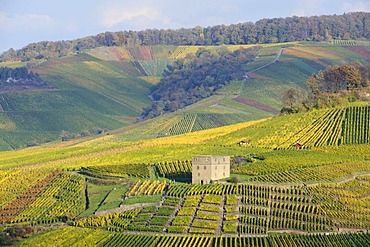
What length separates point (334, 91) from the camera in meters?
127

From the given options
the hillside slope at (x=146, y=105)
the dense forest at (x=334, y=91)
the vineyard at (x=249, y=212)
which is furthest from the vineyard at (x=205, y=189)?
the hillside slope at (x=146, y=105)

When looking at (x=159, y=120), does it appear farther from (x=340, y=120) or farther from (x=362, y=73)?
(x=340, y=120)

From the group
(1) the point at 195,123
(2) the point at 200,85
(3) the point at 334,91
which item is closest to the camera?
(3) the point at 334,91

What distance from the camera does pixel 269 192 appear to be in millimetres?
75000

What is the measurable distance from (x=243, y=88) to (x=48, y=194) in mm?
88822

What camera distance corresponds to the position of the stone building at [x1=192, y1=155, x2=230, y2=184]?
265 ft

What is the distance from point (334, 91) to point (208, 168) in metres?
51.2

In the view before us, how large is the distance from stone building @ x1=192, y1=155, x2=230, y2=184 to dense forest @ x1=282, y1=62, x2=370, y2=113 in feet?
124

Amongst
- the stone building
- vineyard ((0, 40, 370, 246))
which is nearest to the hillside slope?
vineyard ((0, 40, 370, 246))

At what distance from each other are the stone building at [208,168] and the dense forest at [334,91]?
37693 millimetres

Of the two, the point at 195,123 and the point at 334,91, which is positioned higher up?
the point at 334,91

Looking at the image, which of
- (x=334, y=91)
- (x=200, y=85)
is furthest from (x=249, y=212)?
(x=200, y=85)

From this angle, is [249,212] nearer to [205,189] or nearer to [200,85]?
[205,189]

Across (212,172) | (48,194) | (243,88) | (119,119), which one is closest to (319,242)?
(212,172)
